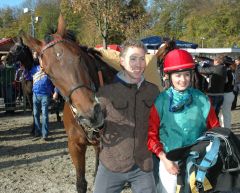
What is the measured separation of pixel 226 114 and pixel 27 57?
4.78 meters

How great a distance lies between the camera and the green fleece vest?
2449 mm

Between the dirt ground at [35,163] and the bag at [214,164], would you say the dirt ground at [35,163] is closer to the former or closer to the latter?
the dirt ground at [35,163]

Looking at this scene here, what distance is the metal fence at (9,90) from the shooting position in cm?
1133

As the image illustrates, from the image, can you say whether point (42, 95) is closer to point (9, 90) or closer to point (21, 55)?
point (21, 55)

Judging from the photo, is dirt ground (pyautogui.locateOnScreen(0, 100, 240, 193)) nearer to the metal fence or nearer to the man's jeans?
the man's jeans

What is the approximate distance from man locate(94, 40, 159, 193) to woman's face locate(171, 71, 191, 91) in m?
0.20

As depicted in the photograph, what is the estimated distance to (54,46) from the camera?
2.81 metres

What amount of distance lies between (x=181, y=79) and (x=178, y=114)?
23 centimetres

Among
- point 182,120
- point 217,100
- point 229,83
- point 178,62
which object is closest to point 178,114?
point 182,120

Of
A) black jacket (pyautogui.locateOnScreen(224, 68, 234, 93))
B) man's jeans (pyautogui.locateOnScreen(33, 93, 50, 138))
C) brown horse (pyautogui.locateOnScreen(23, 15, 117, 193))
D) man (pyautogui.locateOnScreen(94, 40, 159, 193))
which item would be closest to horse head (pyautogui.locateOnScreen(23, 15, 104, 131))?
brown horse (pyautogui.locateOnScreen(23, 15, 117, 193))

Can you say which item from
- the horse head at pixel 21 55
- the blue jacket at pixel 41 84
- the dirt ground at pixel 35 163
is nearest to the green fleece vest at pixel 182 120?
the dirt ground at pixel 35 163

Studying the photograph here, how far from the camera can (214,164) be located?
225 centimetres

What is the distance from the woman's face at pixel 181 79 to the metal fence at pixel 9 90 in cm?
931

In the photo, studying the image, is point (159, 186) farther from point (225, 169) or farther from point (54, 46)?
point (54, 46)
